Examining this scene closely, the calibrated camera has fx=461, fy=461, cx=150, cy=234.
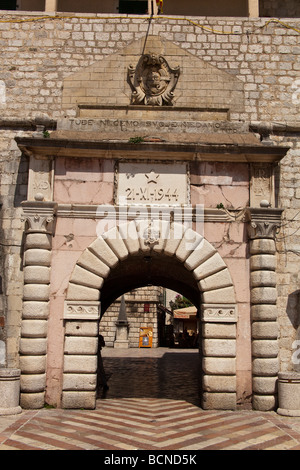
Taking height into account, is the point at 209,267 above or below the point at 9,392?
above

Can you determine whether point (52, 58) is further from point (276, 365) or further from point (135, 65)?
point (276, 365)

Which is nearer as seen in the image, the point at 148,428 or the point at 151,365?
the point at 148,428

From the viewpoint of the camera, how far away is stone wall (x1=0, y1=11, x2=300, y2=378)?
8953 mm

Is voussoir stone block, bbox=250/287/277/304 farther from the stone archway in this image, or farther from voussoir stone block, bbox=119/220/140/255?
voussoir stone block, bbox=119/220/140/255

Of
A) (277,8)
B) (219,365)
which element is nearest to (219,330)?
(219,365)

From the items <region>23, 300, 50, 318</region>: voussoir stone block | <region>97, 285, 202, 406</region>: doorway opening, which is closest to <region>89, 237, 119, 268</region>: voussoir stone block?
<region>23, 300, 50, 318</region>: voussoir stone block

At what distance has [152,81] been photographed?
29.4 feet

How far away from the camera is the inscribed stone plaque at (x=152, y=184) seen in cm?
811

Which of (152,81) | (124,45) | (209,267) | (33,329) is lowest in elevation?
(33,329)

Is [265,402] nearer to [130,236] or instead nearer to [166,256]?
[166,256]

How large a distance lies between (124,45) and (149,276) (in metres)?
5.47

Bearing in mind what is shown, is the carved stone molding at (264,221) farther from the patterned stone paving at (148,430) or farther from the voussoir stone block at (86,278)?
the patterned stone paving at (148,430)

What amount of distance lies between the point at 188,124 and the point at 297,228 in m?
2.80

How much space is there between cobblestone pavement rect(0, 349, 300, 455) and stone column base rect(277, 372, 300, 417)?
16 centimetres
